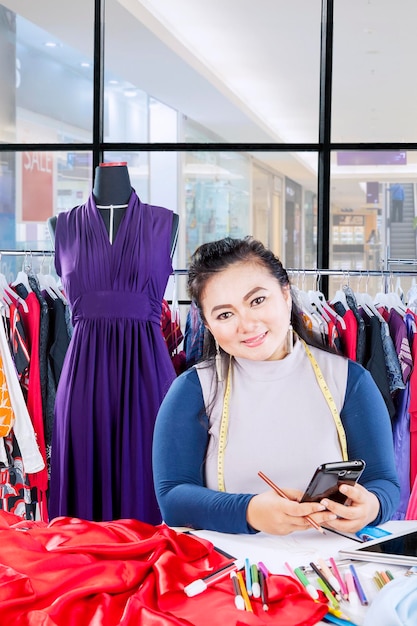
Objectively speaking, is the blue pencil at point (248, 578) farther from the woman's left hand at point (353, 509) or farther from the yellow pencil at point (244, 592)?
the woman's left hand at point (353, 509)

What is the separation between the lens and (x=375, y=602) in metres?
1.36

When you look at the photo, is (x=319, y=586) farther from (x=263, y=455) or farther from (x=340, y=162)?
(x=340, y=162)

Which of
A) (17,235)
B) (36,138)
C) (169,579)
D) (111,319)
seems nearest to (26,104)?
(36,138)

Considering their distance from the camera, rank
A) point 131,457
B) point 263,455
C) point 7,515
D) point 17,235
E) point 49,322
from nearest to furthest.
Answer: point 7,515
point 263,455
point 131,457
point 49,322
point 17,235

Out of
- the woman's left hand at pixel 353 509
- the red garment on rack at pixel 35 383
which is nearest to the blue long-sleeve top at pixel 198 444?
the woman's left hand at pixel 353 509

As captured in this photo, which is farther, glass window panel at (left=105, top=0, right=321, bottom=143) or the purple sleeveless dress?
glass window panel at (left=105, top=0, right=321, bottom=143)

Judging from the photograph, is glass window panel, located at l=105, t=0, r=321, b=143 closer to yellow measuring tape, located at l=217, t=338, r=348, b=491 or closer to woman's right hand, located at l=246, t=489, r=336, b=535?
yellow measuring tape, located at l=217, t=338, r=348, b=491

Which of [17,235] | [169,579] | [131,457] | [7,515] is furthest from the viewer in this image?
[17,235]

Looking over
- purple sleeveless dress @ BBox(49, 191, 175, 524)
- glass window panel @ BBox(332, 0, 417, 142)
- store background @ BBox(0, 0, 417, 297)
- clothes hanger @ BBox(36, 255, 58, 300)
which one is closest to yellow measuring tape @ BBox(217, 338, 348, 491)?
purple sleeveless dress @ BBox(49, 191, 175, 524)

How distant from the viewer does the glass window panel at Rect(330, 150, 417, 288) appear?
4.28m

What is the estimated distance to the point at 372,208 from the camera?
4.38 metres

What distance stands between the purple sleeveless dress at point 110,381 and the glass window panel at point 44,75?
1547 mm

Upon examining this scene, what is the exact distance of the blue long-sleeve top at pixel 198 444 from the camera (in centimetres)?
196

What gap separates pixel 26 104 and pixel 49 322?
1649 millimetres
